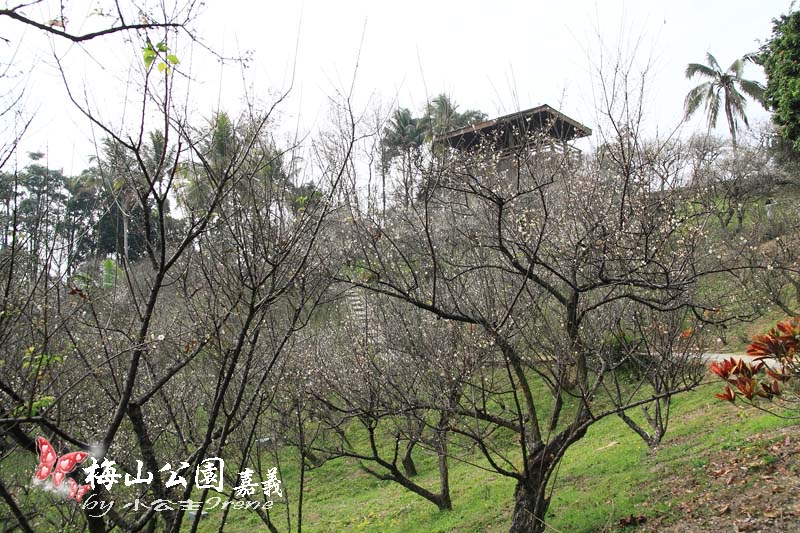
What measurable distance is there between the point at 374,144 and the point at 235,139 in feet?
9.39

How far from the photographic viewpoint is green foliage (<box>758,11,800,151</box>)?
13.2 meters

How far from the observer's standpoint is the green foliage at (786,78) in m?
13.2

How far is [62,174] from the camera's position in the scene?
380 centimetres

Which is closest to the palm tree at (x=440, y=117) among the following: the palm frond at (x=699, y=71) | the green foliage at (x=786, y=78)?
the green foliage at (x=786, y=78)

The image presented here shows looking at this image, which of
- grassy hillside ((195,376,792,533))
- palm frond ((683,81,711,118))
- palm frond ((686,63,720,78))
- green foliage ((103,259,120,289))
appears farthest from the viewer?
palm frond ((686,63,720,78))

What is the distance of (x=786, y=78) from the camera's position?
43.9 ft

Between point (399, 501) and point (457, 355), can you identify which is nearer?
point (457, 355)

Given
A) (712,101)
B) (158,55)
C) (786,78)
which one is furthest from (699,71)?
(158,55)

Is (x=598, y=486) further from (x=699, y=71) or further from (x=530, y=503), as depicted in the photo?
(x=699, y=71)

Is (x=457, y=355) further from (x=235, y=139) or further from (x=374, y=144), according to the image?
(x=235, y=139)

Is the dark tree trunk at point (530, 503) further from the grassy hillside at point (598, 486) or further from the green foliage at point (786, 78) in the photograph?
the green foliage at point (786, 78)

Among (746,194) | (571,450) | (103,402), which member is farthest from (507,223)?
(746,194)

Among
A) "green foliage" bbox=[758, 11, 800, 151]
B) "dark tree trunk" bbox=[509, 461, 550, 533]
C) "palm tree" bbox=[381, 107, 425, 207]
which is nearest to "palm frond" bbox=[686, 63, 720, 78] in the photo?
"green foliage" bbox=[758, 11, 800, 151]

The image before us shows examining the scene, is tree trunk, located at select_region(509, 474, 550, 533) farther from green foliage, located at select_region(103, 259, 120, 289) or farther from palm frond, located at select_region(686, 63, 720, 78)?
palm frond, located at select_region(686, 63, 720, 78)
